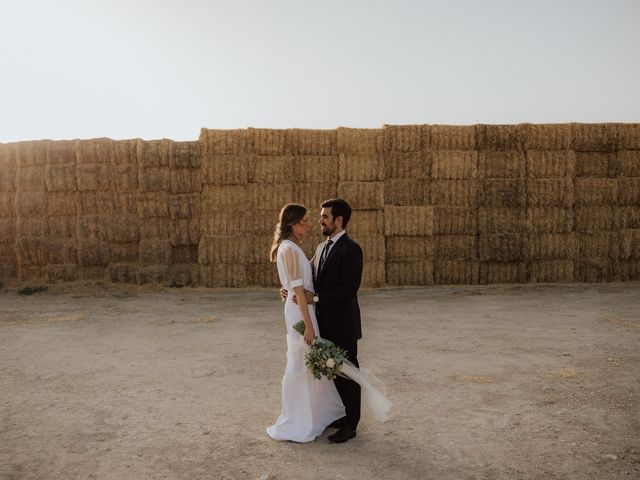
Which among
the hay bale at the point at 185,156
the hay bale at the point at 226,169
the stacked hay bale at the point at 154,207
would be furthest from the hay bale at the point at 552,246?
the stacked hay bale at the point at 154,207

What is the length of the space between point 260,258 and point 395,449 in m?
11.3

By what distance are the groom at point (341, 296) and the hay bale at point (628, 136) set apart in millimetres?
13446

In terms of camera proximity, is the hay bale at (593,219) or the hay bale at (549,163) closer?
the hay bale at (549,163)

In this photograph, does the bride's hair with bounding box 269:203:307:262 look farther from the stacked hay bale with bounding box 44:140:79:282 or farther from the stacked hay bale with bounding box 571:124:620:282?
the stacked hay bale with bounding box 571:124:620:282

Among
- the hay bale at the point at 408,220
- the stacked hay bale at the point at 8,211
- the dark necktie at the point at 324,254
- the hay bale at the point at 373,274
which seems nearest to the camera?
the dark necktie at the point at 324,254

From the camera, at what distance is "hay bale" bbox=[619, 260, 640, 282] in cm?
1681

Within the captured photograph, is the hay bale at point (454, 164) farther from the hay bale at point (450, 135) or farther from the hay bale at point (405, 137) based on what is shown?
the hay bale at point (405, 137)

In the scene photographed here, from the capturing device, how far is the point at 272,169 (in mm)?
16312

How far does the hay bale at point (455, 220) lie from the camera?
16.6m

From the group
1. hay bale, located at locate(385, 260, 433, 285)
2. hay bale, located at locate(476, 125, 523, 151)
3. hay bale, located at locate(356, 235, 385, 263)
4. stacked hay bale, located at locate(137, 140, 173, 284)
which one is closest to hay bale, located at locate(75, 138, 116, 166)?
stacked hay bale, located at locate(137, 140, 173, 284)

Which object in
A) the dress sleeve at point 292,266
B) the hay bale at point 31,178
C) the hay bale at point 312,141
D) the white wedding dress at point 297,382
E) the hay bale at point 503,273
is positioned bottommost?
the hay bale at point 503,273

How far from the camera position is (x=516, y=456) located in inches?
198

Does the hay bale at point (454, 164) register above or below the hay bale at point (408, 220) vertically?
above

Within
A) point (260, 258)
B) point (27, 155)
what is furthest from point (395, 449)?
point (27, 155)
